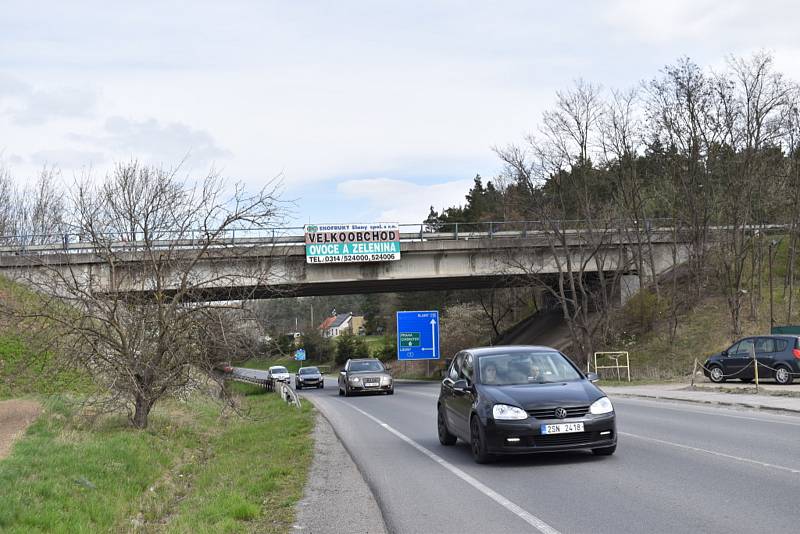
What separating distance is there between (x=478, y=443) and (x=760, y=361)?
780 inches

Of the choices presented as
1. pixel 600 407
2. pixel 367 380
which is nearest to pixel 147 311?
pixel 600 407

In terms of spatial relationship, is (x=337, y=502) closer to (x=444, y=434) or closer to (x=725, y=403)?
(x=444, y=434)

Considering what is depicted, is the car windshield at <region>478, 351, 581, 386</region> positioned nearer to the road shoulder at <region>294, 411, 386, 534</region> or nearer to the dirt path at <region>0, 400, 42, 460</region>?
the road shoulder at <region>294, 411, 386, 534</region>

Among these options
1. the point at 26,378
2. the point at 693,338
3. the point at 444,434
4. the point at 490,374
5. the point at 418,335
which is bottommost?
the point at 444,434

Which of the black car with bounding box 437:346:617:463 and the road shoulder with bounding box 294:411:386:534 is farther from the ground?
the black car with bounding box 437:346:617:463

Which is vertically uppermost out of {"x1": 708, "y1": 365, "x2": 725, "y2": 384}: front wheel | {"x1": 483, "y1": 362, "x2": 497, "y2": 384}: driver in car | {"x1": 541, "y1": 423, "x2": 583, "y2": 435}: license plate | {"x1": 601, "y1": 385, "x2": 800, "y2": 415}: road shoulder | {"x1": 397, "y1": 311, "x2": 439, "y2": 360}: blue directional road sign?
{"x1": 397, "y1": 311, "x2": 439, "y2": 360}: blue directional road sign

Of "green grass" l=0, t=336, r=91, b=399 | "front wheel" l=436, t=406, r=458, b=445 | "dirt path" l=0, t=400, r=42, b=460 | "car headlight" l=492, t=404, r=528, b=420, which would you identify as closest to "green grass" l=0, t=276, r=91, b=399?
"green grass" l=0, t=336, r=91, b=399

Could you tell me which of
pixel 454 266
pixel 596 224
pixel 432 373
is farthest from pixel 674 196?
pixel 432 373

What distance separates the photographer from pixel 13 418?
57.3ft

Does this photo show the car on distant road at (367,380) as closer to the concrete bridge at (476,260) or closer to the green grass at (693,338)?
the concrete bridge at (476,260)

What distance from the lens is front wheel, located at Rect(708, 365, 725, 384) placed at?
96.6 feet

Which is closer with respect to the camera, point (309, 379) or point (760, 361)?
point (760, 361)

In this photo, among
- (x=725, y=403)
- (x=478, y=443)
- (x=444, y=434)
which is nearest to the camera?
(x=478, y=443)

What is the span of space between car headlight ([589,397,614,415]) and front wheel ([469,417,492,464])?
143 centimetres
